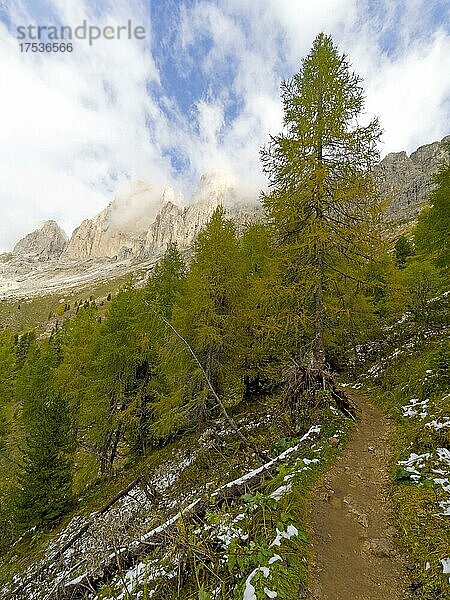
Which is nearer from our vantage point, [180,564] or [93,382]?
[180,564]

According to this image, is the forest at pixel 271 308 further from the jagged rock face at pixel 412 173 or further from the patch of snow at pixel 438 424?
the jagged rock face at pixel 412 173

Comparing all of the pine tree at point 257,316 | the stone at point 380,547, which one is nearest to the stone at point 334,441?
the stone at point 380,547

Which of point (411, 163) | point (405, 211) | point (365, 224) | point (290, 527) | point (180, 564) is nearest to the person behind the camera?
point (180, 564)

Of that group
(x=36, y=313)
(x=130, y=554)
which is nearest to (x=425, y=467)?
(x=130, y=554)

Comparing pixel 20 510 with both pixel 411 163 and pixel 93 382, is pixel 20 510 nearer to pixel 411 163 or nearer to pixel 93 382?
pixel 93 382

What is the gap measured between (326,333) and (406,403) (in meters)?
3.99

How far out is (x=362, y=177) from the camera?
10.2m

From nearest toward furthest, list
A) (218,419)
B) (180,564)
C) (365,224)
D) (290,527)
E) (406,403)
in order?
(180,564)
(290,527)
(406,403)
(365,224)
(218,419)

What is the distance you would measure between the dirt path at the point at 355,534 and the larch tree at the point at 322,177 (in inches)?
152

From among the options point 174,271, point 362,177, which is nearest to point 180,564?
point 362,177

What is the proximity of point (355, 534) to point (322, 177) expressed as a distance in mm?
8699

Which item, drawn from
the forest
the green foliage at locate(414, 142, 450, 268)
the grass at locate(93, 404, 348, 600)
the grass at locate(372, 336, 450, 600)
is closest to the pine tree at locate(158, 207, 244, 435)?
the forest

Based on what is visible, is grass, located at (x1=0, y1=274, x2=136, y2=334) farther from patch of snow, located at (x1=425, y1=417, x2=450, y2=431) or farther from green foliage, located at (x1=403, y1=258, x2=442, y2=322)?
patch of snow, located at (x1=425, y1=417, x2=450, y2=431)

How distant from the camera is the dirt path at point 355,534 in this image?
3570 millimetres
